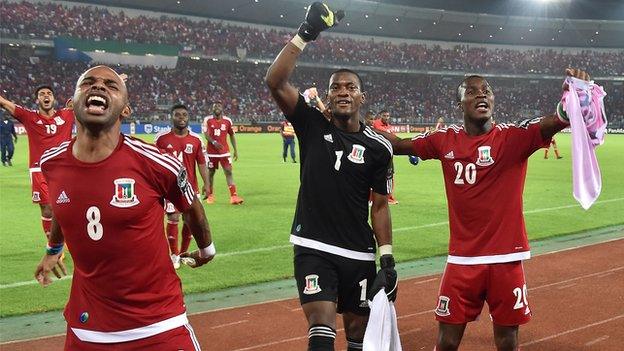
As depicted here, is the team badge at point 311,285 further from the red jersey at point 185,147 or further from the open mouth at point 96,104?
the red jersey at point 185,147

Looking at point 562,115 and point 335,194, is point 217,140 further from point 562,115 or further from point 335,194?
point 562,115

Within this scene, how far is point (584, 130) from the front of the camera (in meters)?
4.01

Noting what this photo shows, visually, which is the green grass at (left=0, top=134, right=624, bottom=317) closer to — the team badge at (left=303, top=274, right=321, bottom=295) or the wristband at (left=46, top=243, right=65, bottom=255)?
the wristband at (left=46, top=243, right=65, bottom=255)

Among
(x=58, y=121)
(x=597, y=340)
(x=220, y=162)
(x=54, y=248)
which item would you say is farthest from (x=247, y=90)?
(x=54, y=248)

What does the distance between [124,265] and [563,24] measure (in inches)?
3165

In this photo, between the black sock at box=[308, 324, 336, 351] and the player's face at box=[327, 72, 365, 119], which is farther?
the player's face at box=[327, 72, 365, 119]

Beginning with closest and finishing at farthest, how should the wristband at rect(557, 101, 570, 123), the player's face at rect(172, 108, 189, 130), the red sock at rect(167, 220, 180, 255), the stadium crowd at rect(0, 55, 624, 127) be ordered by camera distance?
the wristband at rect(557, 101, 570, 123) < the red sock at rect(167, 220, 180, 255) < the player's face at rect(172, 108, 189, 130) < the stadium crowd at rect(0, 55, 624, 127)

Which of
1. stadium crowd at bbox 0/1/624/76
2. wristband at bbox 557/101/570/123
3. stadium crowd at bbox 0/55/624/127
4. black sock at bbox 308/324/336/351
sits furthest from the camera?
stadium crowd at bbox 0/1/624/76

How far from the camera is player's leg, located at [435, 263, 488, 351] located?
4.18 metres

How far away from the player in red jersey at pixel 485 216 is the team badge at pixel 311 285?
37.6 inches

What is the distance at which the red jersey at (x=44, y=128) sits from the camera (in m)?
8.80

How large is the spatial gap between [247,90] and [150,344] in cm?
5775

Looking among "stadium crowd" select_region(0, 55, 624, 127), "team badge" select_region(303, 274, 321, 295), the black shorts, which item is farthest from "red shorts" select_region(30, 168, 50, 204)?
"stadium crowd" select_region(0, 55, 624, 127)

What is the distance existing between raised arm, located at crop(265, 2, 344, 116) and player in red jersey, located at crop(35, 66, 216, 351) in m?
1.19
